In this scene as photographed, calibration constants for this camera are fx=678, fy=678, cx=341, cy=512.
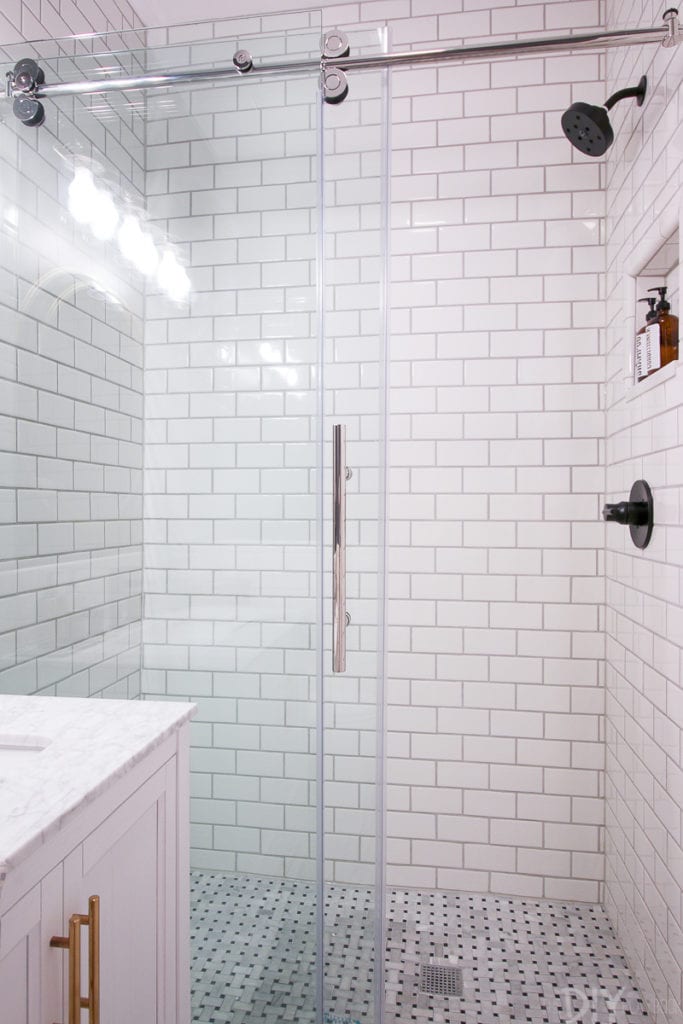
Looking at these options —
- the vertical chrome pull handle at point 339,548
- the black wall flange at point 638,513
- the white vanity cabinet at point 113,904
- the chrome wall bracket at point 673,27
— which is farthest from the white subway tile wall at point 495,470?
the white vanity cabinet at point 113,904

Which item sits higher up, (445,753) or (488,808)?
(445,753)

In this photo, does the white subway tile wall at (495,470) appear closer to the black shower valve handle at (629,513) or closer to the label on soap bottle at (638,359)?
the label on soap bottle at (638,359)

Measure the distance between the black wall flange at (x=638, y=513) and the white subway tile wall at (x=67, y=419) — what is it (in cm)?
123

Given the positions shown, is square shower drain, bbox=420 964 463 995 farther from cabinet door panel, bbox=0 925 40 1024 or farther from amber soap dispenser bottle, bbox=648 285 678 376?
amber soap dispenser bottle, bbox=648 285 678 376

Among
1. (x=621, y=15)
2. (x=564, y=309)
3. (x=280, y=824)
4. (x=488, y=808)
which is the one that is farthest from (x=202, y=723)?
(x=621, y=15)

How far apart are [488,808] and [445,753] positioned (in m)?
0.24

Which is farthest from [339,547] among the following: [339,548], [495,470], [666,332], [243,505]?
[495,470]

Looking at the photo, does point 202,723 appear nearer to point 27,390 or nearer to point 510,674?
point 27,390

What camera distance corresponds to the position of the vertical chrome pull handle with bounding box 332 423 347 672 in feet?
4.68

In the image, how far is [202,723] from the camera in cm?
148

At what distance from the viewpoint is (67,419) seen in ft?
4.98

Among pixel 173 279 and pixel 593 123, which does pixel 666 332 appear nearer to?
pixel 593 123

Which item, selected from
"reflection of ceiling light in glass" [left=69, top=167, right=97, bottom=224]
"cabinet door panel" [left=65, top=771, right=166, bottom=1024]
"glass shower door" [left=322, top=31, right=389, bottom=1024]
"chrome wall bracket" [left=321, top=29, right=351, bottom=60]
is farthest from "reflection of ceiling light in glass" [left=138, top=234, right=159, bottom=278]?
"cabinet door panel" [left=65, top=771, right=166, bottom=1024]

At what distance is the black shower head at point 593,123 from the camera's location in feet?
5.66
